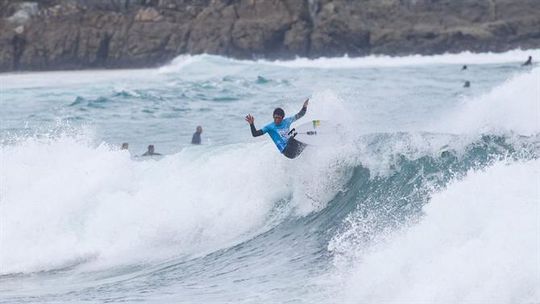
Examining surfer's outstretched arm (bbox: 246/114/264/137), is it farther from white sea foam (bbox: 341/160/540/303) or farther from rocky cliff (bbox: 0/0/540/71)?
rocky cliff (bbox: 0/0/540/71)

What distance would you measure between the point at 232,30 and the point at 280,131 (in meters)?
35.9

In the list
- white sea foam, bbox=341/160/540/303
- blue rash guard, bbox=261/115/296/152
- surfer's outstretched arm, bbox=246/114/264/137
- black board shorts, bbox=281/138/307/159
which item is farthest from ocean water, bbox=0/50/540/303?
surfer's outstretched arm, bbox=246/114/264/137

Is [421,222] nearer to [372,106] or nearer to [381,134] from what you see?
[381,134]

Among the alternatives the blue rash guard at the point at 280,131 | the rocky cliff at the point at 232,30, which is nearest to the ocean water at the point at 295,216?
the blue rash guard at the point at 280,131

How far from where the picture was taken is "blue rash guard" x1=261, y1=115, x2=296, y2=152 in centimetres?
1460

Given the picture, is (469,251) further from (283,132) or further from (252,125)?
(283,132)

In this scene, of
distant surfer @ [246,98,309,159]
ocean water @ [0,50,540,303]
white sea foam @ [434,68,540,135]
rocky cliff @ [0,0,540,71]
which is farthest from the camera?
rocky cliff @ [0,0,540,71]

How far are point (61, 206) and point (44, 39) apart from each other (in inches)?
1322

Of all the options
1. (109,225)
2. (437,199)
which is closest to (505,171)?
(437,199)

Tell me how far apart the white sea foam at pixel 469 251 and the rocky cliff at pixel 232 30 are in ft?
126

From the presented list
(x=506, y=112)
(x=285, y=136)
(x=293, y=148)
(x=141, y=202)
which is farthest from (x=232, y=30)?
(x=285, y=136)

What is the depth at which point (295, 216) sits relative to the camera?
15.1 metres

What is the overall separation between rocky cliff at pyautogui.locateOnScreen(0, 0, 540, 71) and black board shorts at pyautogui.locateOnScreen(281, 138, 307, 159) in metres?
33.7

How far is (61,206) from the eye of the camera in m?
16.2
